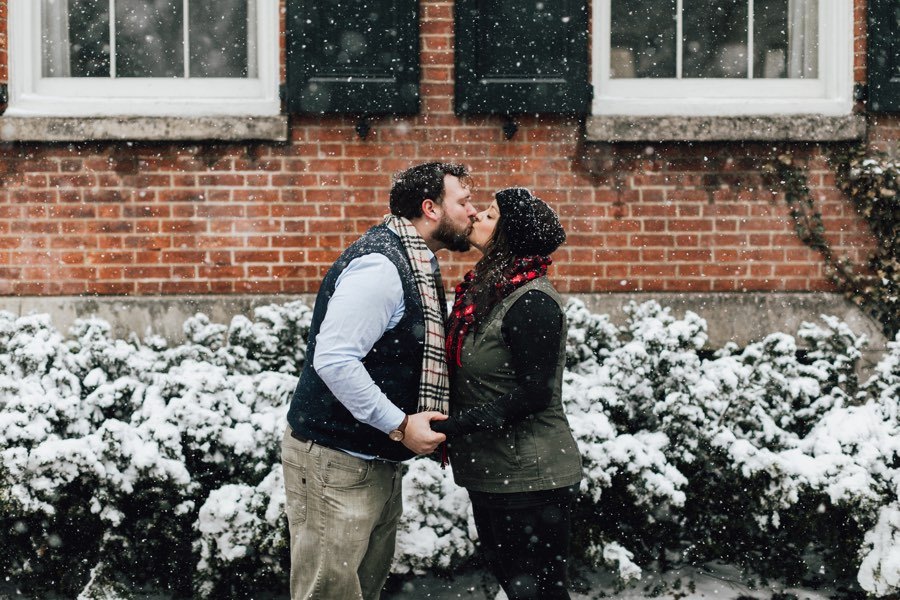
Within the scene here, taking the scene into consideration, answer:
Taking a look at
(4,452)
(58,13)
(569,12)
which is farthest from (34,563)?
(569,12)

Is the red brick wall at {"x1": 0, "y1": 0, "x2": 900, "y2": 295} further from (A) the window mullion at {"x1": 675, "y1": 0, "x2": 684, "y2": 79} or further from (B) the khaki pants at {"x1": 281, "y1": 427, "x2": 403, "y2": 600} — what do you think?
(B) the khaki pants at {"x1": 281, "y1": 427, "x2": 403, "y2": 600}

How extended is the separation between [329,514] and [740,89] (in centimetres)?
404

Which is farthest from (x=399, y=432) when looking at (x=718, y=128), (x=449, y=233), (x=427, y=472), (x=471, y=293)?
(x=718, y=128)

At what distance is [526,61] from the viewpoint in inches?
212

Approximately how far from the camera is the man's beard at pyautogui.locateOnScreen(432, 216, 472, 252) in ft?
9.70

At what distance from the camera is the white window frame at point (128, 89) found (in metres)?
5.39

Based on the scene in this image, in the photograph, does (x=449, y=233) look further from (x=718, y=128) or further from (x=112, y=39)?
(x=112, y=39)

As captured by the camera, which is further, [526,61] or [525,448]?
[526,61]

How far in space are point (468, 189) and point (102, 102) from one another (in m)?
3.27

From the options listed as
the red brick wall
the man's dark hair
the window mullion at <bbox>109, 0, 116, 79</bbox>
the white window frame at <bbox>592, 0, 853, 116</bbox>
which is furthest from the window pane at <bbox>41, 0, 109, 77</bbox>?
the man's dark hair

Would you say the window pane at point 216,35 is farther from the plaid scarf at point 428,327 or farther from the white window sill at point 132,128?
the plaid scarf at point 428,327

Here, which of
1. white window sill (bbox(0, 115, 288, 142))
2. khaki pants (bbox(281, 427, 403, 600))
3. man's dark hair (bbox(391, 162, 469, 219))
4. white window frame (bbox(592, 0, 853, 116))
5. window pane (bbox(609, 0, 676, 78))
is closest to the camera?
khaki pants (bbox(281, 427, 403, 600))

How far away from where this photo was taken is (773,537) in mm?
3971

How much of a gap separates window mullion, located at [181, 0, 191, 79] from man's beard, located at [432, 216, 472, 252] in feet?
10.4
